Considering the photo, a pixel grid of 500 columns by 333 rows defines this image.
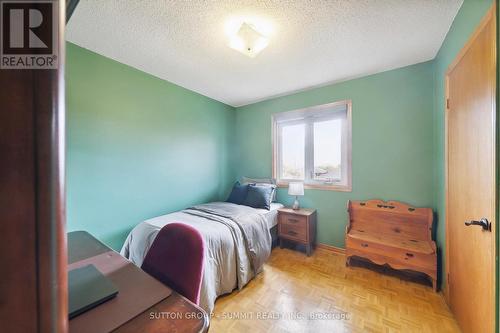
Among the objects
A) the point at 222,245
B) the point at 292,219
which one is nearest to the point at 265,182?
the point at 292,219

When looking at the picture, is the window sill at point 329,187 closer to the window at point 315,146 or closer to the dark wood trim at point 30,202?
the window at point 315,146

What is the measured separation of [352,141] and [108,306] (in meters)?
2.84

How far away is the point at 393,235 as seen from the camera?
2248 mm

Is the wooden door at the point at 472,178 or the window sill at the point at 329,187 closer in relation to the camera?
the wooden door at the point at 472,178

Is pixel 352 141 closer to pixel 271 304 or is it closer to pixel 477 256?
pixel 477 256

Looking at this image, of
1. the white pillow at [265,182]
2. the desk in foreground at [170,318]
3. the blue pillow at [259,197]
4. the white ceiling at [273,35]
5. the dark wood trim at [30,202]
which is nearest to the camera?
the dark wood trim at [30,202]

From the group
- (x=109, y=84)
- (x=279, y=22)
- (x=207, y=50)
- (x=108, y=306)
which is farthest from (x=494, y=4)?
(x=109, y=84)

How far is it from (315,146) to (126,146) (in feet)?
8.46

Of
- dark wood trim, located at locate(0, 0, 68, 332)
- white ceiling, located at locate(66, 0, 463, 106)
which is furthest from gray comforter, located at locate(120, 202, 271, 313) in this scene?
white ceiling, located at locate(66, 0, 463, 106)

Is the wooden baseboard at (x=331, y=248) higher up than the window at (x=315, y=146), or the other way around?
the window at (x=315, y=146)

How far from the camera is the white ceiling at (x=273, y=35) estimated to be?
4.77 ft

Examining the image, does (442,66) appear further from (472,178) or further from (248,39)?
(248,39)

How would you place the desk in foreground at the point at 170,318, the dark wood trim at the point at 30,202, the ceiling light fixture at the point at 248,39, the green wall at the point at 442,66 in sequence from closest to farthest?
the dark wood trim at the point at 30,202
the desk in foreground at the point at 170,318
the green wall at the point at 442,66
the ceiling light fixture at the point at 248,39

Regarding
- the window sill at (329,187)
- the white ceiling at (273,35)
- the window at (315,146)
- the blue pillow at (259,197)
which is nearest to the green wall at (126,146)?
the white ceiling at (273,35)
